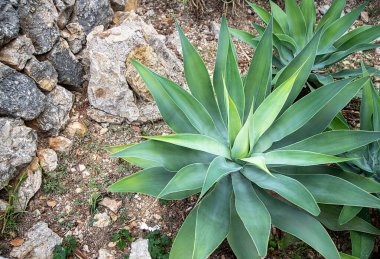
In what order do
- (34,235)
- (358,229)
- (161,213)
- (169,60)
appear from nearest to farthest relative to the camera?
(358,229)
(34,235)
(161,213)
(169,60)

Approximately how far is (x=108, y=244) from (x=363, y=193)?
139 cm

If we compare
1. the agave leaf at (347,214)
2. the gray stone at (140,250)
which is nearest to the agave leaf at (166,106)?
the gray stone at (140,250)

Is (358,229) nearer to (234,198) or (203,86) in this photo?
(234,198)

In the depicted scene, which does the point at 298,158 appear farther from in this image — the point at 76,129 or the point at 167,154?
the point at 76,129

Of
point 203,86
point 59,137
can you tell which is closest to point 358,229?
point 203,86

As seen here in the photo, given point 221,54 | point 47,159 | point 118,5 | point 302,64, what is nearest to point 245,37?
point 221,54

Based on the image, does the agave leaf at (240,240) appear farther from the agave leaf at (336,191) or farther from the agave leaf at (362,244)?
the agave leaf at (362,244)

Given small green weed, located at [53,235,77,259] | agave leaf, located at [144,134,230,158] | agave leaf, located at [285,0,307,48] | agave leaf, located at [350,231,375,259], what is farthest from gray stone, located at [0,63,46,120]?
agave leaf, located at [350,231,375,259]

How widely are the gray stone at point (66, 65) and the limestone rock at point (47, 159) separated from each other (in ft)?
1.70

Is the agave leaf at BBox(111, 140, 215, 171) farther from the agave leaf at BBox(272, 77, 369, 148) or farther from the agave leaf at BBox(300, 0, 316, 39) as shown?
the agave leaf at BBox(300, 0, 316, 39)

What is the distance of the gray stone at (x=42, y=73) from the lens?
2357 millimetres

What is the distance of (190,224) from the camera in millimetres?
1796

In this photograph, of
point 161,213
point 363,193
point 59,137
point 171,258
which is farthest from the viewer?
point 59,137

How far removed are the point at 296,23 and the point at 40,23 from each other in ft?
5.56
